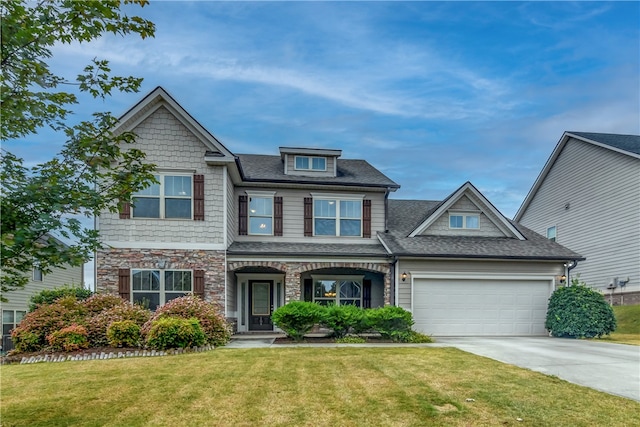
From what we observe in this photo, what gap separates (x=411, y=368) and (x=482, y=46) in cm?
1319

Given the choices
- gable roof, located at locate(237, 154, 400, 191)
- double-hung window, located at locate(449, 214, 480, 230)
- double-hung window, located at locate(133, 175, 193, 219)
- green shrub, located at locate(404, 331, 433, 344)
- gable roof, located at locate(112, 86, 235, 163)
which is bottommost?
green shrub, located at locate(404, 331, 433, 344)

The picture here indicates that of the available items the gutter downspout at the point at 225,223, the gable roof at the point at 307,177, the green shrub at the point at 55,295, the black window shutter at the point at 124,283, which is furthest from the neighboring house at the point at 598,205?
the green shrub at the point at 55,295

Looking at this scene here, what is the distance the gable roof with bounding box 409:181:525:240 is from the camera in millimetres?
16000

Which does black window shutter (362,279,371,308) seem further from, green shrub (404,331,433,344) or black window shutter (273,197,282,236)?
black window shutter (273,197,282,236)

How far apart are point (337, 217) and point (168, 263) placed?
21.7 feet

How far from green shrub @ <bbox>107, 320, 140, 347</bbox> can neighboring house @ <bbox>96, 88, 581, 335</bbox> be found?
2516 millimetres

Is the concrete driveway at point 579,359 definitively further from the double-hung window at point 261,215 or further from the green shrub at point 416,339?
the double-hung window at point 261,215

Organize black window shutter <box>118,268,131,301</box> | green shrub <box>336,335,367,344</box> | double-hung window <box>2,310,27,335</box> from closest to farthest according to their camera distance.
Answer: green shrub <box>336,335,367,344</box>
black window shutter <box>118,268,131,301</box>
double-hung window <box>2,310,27,335</box>

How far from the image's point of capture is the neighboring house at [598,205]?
1817cm

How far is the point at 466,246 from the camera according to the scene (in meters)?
15.2

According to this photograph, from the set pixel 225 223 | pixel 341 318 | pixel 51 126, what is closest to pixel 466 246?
pixel 341 318

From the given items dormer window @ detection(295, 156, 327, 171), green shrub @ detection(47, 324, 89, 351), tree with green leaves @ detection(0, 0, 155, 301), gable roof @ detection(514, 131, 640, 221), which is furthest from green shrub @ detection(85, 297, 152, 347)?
gable roof @ detection(514, 131, 640, 221)

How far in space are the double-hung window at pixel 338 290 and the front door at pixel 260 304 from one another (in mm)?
1879

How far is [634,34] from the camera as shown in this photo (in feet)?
55.1
